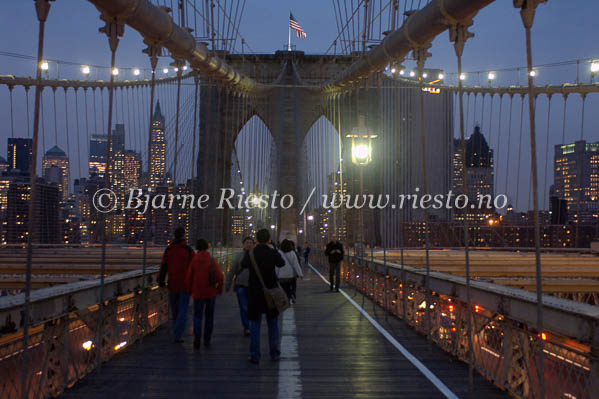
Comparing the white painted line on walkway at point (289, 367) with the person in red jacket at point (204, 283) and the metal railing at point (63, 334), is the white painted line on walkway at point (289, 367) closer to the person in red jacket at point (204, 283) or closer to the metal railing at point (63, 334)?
the person in red jacket at point (204, 283)

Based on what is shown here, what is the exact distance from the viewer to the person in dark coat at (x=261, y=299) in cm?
670

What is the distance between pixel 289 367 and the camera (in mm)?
6527

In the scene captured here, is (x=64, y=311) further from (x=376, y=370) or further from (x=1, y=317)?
(x=376, y=370)

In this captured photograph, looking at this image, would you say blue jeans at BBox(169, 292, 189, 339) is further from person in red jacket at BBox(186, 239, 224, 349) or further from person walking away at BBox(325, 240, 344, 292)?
person walking away at BBox(325, 240, 344, 292)

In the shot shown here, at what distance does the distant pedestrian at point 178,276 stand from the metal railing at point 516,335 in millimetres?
3378

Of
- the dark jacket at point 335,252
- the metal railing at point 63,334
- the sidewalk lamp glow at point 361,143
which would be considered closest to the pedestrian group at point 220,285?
the metal railing at point 63,334

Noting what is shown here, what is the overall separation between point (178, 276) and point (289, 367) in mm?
2375

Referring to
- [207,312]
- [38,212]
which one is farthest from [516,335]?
[38,212]

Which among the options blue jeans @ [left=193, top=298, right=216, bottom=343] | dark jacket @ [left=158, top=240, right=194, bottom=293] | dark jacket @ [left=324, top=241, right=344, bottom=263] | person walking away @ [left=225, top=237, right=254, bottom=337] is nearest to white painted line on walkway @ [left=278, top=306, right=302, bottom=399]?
person walking away @ [left=225, top=237, right=254, bottom=337]

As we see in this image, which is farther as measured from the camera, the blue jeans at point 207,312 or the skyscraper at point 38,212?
the skyscraper at point 38,212

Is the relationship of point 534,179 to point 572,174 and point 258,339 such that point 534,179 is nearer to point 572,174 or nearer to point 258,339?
point 258,339

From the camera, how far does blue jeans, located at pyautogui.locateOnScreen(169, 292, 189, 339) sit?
26.2 ft

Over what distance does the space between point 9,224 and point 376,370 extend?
2777cm

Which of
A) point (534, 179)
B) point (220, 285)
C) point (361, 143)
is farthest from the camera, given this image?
point (361, 143)
